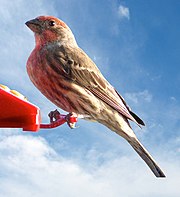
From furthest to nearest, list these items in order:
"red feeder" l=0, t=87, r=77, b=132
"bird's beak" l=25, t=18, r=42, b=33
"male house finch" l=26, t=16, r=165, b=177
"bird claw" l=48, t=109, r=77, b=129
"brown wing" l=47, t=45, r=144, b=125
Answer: "brown wing" l=47, t=45, r=144, b=125 < "bird's beak" l=25, t=18, r=42, b=33 < "male house finch" l=26, t=16, r=165, b=177 < "bird claw" l=48, t=109, r=77, b=129 < "red feeder" l=0, t=87, r=77, b=132

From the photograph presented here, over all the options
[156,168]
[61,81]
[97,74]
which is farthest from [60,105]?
[156,168]

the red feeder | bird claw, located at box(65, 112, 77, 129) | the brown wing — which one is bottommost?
the red feeder

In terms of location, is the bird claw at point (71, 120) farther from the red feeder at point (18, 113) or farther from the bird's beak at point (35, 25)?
the bird's beak at point (35, 25)

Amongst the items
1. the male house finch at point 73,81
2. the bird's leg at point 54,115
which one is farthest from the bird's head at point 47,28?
the bird's leg at point 54,115

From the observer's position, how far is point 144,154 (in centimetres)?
608

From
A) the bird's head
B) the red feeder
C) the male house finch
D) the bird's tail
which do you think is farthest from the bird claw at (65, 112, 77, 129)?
the bird's tail

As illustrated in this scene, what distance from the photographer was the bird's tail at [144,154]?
5.81 metres

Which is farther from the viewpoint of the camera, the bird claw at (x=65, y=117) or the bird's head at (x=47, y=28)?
the bird's head at (x=47, y=28)

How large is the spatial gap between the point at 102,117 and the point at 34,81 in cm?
117

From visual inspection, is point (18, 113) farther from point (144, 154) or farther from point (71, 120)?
point (144, 154)

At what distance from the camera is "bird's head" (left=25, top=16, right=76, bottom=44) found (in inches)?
210

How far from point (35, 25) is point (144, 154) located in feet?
7.54

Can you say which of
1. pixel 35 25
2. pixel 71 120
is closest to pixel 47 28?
pixel 35 25

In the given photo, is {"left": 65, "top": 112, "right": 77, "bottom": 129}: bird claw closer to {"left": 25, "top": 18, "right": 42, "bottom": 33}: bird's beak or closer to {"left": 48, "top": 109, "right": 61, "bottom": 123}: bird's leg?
{"left": 48, "top": 109, "right": 61, "bottom": 123}: bird's leg
